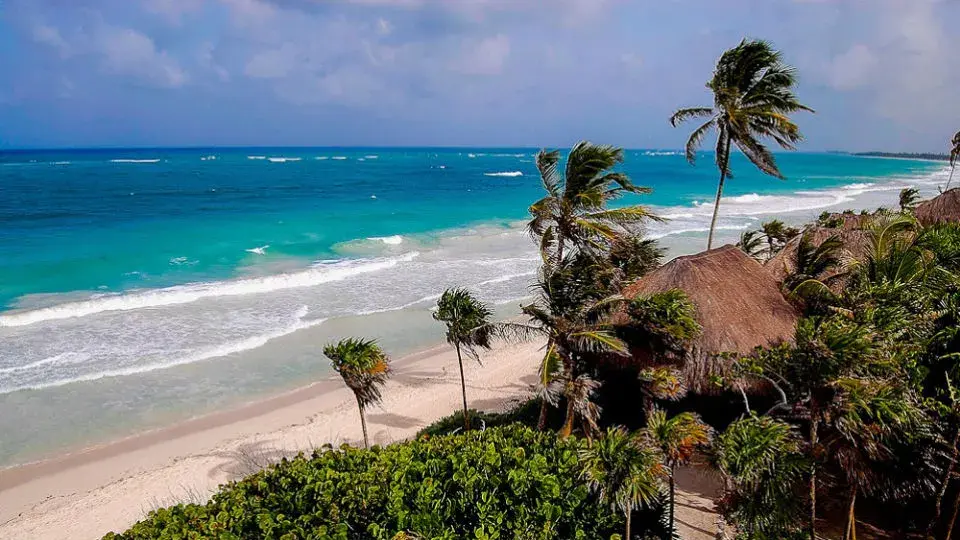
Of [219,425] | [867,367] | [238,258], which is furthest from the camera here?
[238,258]

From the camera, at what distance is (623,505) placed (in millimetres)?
6047

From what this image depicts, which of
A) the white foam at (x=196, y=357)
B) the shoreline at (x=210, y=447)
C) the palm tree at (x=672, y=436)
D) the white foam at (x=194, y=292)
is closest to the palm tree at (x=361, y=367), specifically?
the shoreline at (x=210, y=447)

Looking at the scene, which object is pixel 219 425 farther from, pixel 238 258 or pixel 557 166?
pixel 238 258

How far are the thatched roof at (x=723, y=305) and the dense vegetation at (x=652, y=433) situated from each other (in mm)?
199

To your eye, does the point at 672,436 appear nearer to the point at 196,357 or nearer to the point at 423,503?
the point at 423,503

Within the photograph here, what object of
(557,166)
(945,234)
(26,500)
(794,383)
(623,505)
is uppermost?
(557,166)

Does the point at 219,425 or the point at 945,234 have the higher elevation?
the point at 945,234

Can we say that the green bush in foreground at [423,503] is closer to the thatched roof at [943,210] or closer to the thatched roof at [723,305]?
the thatched roof at [723,305]

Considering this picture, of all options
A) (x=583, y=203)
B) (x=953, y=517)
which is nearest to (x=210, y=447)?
(x=583, y=203)

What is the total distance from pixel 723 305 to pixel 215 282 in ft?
70.5

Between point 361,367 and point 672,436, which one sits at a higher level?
point 672,436

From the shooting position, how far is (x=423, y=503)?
21.1ft

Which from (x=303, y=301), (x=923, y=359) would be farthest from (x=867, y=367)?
(x=303, y=301)

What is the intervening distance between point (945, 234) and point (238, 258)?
28.0 metres
